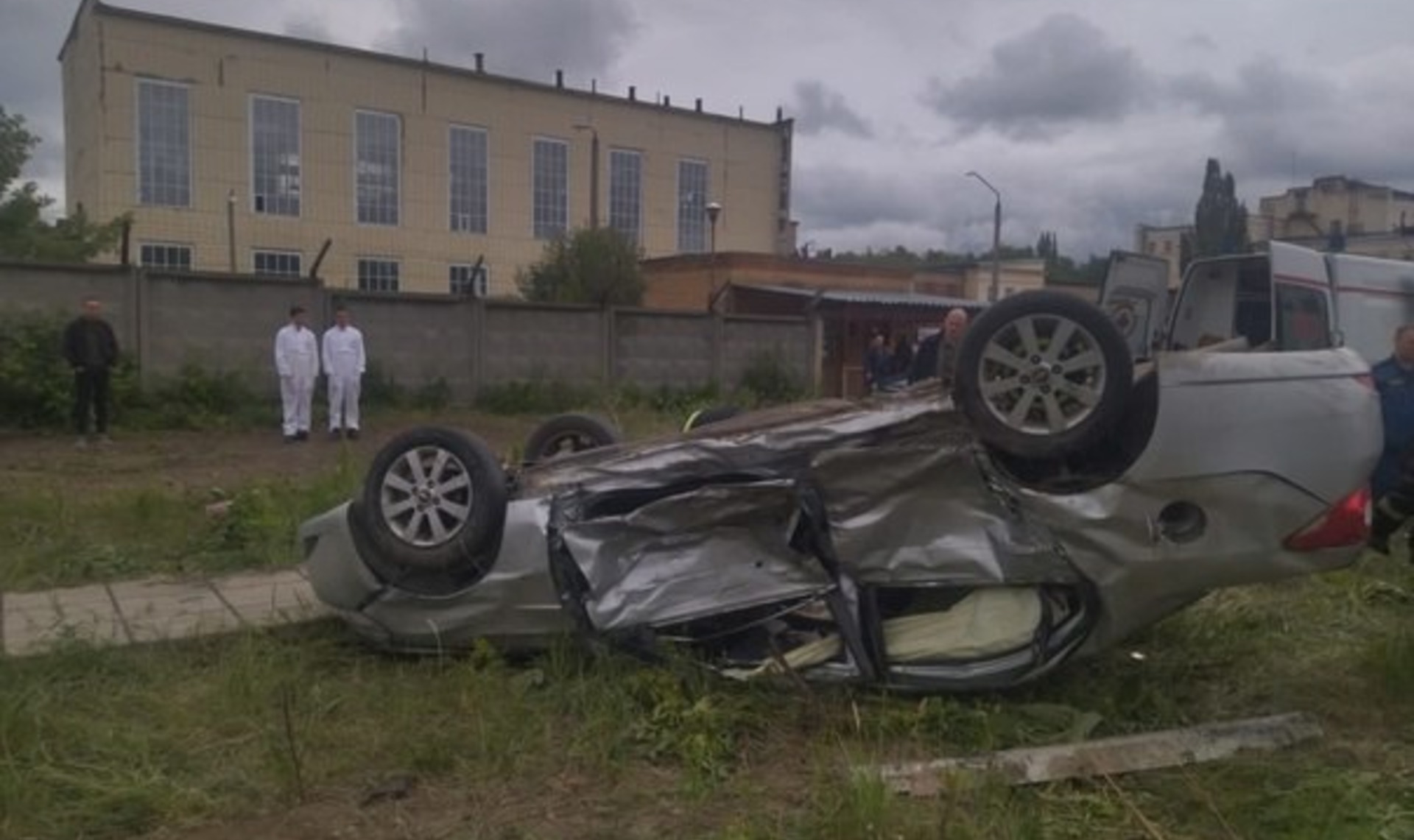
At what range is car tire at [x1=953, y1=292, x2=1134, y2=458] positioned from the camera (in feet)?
11.9

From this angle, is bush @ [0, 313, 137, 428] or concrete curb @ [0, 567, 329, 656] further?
bush @ [0, 313, 137, 428]

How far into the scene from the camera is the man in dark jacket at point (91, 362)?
11289mm

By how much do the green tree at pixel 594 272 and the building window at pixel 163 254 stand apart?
41.8ft

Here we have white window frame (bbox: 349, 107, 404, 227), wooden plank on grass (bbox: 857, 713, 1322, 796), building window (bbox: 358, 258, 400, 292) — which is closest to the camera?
wooden plank on grass (bbox: 857, 713, 1322, 796)

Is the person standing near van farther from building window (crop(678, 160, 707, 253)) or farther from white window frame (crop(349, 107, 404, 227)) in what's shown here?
building window (crop(678, 160, 707, 253))

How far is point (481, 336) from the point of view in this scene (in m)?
15.8

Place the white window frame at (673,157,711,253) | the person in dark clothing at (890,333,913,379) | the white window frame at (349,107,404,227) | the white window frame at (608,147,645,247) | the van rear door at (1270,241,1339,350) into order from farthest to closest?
the white window frame at (673,157,711,253), the white window frame at (608,147,645,247), the white window frame at (349,107,404,227), the person in dark clothing at (890,333,913,379), the van rear door at (1270,241,1339,350)

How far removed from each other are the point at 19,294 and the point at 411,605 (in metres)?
10.3

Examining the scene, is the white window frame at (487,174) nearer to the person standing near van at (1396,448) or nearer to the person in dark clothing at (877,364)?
the person in dark clothing at (877,364)

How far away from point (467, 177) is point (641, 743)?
133ft

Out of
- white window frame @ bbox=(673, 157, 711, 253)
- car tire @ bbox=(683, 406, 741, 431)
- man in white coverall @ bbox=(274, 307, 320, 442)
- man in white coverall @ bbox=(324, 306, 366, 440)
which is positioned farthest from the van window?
white window frame @ bbox=(673, 157, 711, 253)

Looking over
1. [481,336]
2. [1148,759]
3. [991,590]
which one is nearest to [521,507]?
[991,590]

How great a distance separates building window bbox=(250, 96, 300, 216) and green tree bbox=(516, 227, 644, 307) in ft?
40.9

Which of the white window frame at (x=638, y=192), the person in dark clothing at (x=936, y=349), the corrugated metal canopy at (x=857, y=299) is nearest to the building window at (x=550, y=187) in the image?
the white window frame at (x=638, y=192)
